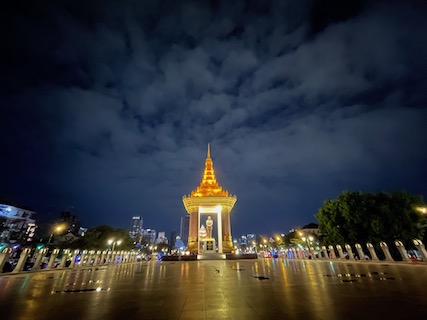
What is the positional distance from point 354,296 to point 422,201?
28.7 m

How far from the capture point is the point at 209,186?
49281mm

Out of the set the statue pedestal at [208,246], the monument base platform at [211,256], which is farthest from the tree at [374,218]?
the statue pedestal at [208,246]

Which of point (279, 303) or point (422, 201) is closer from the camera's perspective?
point (279, 303)

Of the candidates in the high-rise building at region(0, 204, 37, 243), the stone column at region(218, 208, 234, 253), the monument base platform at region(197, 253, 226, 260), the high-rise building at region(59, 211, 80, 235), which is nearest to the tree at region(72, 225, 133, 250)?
the monument base platform at region(197, 253, 226, 260)

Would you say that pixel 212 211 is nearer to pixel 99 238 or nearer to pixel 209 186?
pixel 209 186

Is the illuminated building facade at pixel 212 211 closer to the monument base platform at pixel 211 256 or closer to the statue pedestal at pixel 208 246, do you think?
the statue pedestal at pixel 208 246

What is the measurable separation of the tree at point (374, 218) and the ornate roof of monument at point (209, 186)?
2237 centimetres

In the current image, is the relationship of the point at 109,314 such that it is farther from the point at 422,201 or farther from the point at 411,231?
the point at 422,201

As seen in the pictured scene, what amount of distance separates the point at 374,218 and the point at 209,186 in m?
31.7

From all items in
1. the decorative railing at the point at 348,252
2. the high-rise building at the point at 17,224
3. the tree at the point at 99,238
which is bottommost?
the decorative railing at the point at 348,252

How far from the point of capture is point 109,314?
3.83 m

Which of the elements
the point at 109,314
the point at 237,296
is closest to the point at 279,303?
the point at 237,296

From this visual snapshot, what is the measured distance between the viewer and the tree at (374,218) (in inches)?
929

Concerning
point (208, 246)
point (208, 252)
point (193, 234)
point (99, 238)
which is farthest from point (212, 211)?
point (99, 238)
